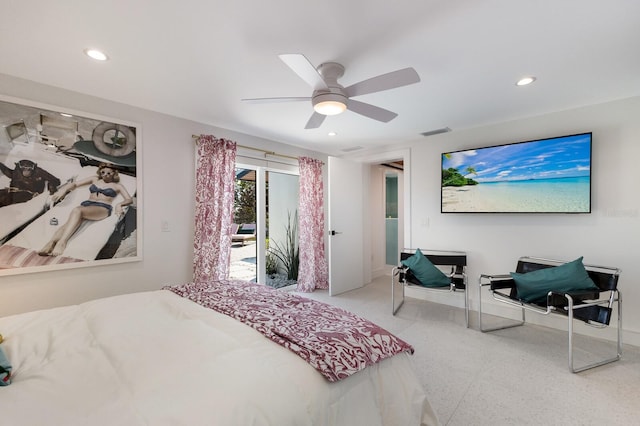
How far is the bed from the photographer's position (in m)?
0.85

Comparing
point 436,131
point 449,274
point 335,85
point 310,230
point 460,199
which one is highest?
point 436,131

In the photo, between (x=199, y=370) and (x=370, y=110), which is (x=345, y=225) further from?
(x=199, y=370)

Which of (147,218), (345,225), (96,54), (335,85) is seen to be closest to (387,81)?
(335,85)

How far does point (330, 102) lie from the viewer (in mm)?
1943

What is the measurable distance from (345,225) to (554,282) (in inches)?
104

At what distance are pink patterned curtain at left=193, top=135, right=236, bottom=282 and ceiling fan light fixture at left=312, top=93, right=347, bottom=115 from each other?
5.69 ft

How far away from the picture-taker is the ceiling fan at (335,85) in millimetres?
1656

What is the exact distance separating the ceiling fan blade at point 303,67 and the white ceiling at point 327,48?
234mm

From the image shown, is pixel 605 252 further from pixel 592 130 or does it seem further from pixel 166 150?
pixel 166 150

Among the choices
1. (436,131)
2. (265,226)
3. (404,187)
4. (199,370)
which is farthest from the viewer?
(404,187)

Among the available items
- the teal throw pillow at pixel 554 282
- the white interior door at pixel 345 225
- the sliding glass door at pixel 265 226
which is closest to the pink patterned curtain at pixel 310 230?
the sliding glass door at pixel 265 226

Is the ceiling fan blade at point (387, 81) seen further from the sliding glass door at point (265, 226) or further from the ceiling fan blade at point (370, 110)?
the sliding glass door at point (265, 226)

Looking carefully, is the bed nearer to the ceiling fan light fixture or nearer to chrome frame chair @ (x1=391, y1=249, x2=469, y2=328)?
the ceiling fan light fixture

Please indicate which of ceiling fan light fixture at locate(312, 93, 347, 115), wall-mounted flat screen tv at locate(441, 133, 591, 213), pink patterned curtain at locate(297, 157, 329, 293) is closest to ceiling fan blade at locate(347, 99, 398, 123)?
ceiling fan light fixture at locate(312, 93, 347, 115)
